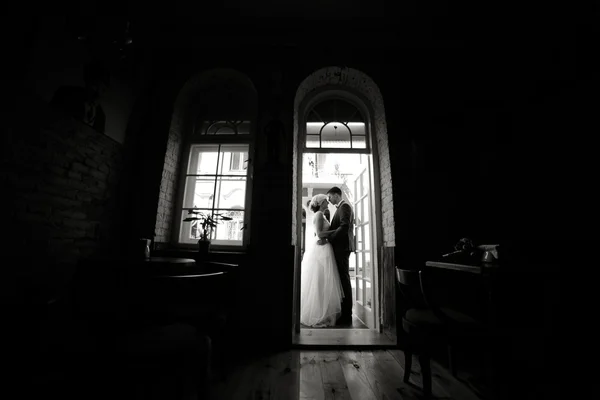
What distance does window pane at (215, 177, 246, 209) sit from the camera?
3182mm

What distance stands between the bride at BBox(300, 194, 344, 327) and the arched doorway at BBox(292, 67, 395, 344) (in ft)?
1.41

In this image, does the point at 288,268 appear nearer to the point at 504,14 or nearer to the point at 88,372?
the point at 88,372

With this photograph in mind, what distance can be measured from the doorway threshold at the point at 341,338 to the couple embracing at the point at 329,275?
0.35 meters

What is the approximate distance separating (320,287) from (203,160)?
234cm

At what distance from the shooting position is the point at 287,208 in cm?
279

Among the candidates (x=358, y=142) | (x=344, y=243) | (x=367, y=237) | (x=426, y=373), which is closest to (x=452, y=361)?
(x=426, y=373)

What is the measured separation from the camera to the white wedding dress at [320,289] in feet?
11.1

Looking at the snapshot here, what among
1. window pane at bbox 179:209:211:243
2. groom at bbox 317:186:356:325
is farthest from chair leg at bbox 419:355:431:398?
window pane at bbox 179:209:211:243

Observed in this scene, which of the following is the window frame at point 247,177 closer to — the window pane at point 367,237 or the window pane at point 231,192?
the window pane at point 231,192

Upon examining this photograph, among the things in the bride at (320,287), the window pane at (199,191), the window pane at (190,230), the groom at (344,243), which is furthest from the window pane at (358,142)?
the window pane at (190,230)

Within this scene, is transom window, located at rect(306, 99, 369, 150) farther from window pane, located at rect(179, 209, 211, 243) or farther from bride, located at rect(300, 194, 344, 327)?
window pane, located at rect(179, 209, 211, 243)

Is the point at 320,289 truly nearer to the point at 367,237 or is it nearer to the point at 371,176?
the point at 367,237

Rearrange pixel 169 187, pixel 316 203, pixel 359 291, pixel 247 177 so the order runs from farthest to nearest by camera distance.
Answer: pixel 316 203
pixel 359 291
pixel 247 177
pixel 169 187

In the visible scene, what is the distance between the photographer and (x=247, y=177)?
3188mm
